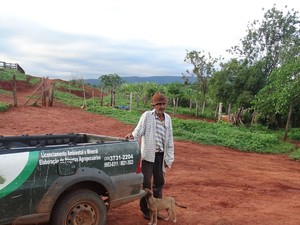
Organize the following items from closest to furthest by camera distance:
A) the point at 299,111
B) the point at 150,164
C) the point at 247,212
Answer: the point at 150,164 < the point at 247,212 < the point at 299,111

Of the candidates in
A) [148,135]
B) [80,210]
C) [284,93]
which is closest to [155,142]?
[148,135]

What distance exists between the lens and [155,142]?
504 centimetres

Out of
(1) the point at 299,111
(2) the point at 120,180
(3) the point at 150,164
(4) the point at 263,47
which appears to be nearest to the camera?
(2) the point at 120,180

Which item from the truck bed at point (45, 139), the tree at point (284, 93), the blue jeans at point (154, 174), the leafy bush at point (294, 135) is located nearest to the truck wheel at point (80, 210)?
the truck bed at point (45, 139)

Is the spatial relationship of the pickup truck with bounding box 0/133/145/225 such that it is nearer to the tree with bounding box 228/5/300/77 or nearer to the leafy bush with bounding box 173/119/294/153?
the leafy bush with bounding box 173/119/294/153

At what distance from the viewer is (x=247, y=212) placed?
5.84 m

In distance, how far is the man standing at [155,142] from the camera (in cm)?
499

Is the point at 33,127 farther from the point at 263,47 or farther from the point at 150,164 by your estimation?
the point at 263,47

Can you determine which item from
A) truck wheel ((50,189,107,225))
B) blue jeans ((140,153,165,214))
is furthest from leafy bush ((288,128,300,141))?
truck wheel ((50,189,107,225))

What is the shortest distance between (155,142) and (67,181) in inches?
64.7

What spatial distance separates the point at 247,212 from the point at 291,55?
60.4ft

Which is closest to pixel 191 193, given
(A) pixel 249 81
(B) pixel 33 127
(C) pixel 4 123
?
(B) pixel 33 127

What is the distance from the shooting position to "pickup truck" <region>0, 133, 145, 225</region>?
11.3 ft

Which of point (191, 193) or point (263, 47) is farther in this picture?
point (263, 47)
